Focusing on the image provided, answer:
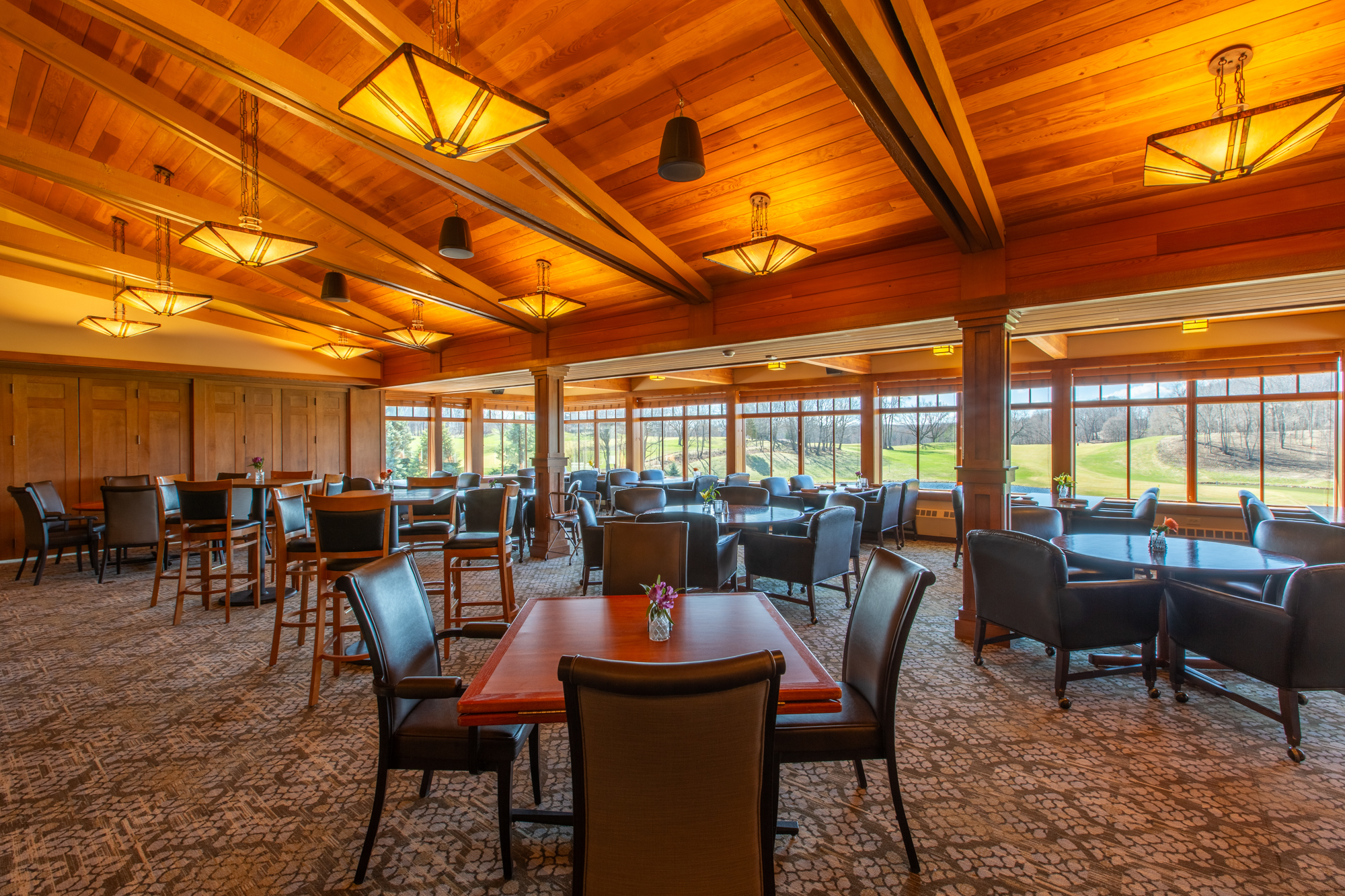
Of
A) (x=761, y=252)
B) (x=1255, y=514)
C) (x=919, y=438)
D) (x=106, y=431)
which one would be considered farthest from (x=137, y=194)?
(x=919, y=438)

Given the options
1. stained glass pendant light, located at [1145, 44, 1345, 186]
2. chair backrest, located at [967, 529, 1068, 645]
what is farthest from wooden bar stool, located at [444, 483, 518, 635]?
stained glass pendant light, located at [1145, 44, 1345, 186]

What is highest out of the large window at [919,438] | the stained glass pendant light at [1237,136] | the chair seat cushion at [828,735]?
the stained glass pendant light at [1237,136]

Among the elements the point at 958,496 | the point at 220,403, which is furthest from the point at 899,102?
the point at 220,403

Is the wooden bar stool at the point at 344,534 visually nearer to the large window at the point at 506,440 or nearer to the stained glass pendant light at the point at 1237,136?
the stained glass pendant light at the point at 1237,136

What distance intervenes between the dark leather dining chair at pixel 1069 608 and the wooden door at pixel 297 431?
1050 centimetres

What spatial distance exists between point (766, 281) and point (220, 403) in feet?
28.7

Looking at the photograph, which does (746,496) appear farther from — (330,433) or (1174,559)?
(330,433)

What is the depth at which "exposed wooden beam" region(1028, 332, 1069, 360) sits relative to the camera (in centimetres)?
688

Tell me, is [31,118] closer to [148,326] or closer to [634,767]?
[148,326]

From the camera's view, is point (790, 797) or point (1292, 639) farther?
point (1292, 639)

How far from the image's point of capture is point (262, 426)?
9266 millimetres

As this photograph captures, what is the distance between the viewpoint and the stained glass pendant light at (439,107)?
2223mm

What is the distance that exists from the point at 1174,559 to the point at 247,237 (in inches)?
253

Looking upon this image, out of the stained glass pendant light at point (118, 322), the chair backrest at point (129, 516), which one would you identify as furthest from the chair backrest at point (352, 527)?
the stained glass pendant light at point (118, 322)
